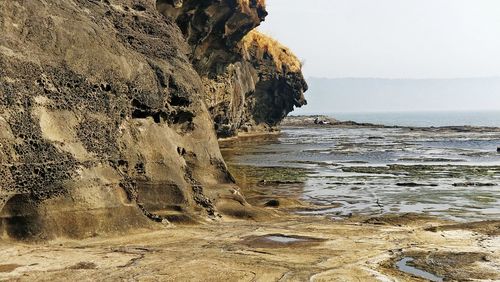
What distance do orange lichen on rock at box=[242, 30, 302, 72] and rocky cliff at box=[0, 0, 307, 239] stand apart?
Result: 77.5m

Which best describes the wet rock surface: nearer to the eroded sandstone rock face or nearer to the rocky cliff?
the rocky cliff

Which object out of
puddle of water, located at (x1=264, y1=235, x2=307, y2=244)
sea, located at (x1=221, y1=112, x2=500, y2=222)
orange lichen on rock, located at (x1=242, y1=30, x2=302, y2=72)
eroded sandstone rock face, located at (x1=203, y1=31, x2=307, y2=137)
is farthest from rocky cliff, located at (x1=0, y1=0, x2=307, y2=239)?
orange lichen on rock, located at (x1=242, y1=30, x2=302, y2=72)

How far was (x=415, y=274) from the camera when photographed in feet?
46.0

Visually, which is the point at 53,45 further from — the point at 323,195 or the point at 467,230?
the point at 323,195

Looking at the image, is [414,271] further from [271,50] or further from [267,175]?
[271,50]

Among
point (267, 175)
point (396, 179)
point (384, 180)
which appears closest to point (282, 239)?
point (384, 180)

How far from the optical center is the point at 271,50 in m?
115

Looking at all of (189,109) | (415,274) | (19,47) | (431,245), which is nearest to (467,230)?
(431,245)

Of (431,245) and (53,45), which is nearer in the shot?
(431,245)

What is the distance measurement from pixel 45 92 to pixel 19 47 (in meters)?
1.58

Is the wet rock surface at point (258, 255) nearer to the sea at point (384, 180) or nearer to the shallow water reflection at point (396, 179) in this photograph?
the sea at point (384, 180)

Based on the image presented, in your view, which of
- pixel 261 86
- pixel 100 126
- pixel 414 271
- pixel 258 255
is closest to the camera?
pixel 414 271

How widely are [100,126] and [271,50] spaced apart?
97765 mm

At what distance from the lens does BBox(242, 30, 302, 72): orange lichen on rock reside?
108 meters
